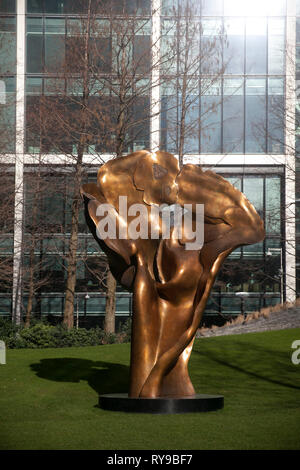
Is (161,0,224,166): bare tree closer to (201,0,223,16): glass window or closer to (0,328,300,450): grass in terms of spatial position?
(201,0,223,16): glass window

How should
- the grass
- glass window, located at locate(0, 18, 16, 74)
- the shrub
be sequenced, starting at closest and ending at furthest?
the grass
the shrub
glass window, located at locate(0, 18, 16, 74)

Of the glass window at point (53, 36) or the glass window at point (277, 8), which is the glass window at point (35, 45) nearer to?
the glass window at point (53, 36)

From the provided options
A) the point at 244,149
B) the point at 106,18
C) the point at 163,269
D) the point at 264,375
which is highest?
the point at 106,18

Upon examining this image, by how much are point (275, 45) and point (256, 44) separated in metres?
0.84

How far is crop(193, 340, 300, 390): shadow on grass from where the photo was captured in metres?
15.3

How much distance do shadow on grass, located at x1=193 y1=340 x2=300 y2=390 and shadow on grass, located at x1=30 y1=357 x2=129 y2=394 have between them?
2.43 meters

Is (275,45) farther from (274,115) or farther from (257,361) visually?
(257,361)

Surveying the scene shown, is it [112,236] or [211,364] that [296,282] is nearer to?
[211,364]

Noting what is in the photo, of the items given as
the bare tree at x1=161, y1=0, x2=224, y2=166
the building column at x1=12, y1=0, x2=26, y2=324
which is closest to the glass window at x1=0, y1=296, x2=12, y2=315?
the building column at x1=12, y1=0, x2=26, y2=324

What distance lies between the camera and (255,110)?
101 ft

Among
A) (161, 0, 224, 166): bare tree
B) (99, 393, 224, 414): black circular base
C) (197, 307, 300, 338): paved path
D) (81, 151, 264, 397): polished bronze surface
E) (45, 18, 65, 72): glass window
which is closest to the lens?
(99, 393, 224, 414): black circular base

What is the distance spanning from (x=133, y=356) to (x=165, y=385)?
0.62 m
